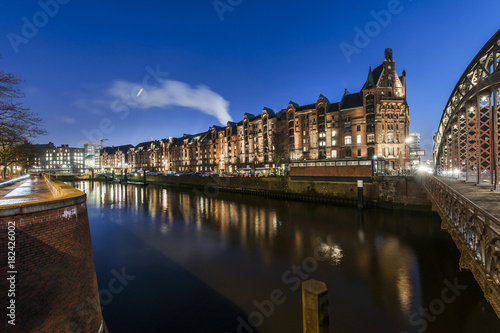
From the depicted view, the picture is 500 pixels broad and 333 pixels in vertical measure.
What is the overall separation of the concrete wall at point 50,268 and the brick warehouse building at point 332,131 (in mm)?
37239

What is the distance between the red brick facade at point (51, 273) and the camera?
17.1 feet

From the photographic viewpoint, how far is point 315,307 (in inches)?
165

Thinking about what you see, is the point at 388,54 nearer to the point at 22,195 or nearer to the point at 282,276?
the point at 282,276

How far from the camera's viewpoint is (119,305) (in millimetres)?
10828

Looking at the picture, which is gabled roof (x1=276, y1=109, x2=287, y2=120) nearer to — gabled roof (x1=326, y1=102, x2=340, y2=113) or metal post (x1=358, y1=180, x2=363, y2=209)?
gabled roof (x1=326, y1=102, x2=340, y2=113)

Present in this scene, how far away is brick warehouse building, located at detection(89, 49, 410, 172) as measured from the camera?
48344 mm

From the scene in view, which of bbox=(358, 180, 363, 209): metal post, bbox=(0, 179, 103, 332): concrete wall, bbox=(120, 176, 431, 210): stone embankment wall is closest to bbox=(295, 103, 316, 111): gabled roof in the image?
bbox=(120, 176, 431, 210): stone embankment wall

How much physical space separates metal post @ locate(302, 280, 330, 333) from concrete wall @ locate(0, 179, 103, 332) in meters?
6.41

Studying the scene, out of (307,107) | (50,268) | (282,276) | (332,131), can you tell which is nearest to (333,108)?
(332,131)

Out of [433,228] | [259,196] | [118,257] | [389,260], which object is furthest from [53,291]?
[259,196]

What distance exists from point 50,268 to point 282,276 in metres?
10.8

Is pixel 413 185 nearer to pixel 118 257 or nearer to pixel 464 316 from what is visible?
pixel 464 316

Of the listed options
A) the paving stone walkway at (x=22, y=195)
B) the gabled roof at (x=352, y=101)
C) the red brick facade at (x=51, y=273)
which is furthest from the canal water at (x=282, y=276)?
the gabled roof at (x=352, y=101)

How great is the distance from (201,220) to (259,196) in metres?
18.9
